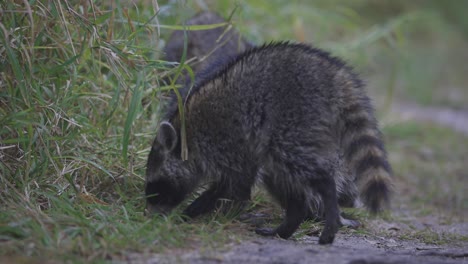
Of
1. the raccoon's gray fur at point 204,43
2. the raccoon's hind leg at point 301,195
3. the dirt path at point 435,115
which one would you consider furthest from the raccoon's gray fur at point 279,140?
the dirt path at point 435,115

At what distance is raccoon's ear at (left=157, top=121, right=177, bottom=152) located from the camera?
15.2ft

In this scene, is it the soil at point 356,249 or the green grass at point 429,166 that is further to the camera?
the green grass at point 429,166

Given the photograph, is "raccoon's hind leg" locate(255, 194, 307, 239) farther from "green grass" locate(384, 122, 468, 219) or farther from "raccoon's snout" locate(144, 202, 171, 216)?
"green grass" locate(384, 122, 468, 219)

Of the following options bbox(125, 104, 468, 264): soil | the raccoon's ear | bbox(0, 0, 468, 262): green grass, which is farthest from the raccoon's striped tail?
the raccoon's ear

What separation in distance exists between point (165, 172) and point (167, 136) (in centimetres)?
25

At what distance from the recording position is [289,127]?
4.32 meters

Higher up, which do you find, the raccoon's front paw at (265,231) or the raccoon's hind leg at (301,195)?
the raccoon's hind leg at (301,195)

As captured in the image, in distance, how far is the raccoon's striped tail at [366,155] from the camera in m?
4.14

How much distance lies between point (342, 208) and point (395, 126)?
15.8 ft

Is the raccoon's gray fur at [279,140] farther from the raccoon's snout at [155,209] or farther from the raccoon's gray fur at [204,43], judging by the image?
the raccoon's gray fur at [204,43]

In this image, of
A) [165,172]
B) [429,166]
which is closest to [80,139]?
[165,172]

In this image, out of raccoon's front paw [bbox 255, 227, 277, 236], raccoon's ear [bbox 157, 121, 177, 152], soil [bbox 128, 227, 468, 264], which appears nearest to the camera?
soil [bbox 128, 227, 468, 264]

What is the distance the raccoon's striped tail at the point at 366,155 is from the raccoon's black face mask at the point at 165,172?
1.13m

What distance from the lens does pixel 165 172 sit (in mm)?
4719
